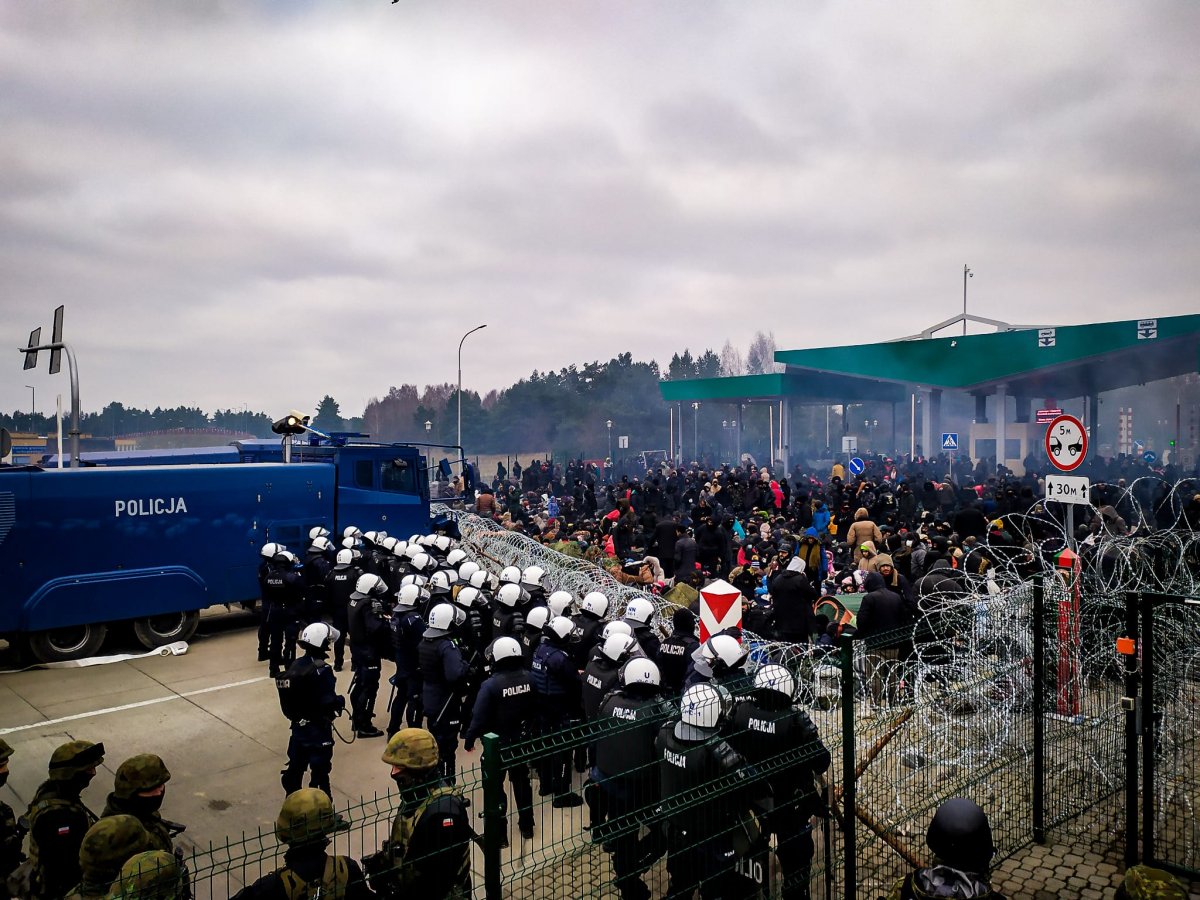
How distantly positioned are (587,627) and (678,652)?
971 millimetres

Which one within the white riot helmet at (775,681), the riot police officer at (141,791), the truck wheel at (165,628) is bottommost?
the truck wheel at (165,628)

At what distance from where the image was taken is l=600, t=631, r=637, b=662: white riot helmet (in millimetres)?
6496

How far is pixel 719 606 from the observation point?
22.5 feet

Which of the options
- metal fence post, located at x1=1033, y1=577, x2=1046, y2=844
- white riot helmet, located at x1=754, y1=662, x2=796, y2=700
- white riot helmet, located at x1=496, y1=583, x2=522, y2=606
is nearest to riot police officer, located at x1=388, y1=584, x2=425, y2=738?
white riot helmet, located at x1=496, y1=583, x2=522, y2=606

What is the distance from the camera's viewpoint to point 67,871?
4.50 m

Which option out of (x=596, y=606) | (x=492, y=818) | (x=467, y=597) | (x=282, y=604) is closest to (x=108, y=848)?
(x=492, y=818)

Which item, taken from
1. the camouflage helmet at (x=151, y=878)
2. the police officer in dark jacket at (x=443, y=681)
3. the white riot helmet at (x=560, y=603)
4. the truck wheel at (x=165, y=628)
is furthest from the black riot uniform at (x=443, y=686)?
the truck wheel at (x=165, y=628)

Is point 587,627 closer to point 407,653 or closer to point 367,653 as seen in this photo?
point 407,653

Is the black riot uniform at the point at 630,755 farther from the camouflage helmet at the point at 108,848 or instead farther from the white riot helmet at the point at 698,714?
the camouflage helmet at the point at 108,848

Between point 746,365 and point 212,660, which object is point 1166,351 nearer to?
point 212,660

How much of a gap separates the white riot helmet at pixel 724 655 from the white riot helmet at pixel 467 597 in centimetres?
433

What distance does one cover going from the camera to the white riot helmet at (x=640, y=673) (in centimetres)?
558

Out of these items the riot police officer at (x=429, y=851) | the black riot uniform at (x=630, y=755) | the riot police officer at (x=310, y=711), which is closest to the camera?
the riot police officer at (x=429, y=851)

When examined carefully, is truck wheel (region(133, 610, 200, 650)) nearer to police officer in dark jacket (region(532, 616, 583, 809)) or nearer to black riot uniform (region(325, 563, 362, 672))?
black riot uniform (region(325, 563, 362, 672))
